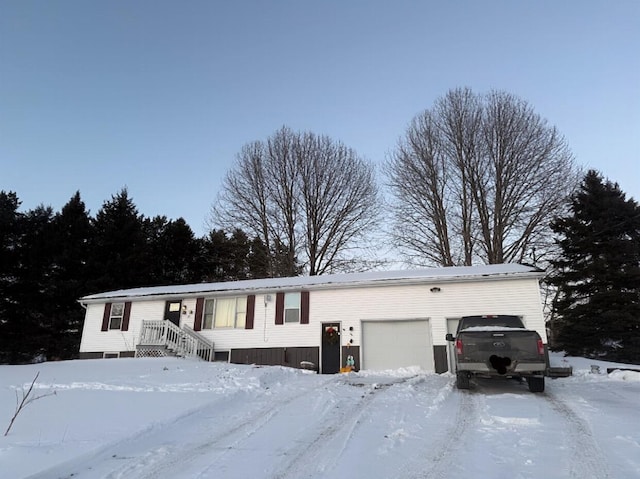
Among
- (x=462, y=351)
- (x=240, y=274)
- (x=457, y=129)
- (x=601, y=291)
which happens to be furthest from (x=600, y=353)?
(x=240, y=274)

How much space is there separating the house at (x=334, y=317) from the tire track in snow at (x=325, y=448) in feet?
27.2

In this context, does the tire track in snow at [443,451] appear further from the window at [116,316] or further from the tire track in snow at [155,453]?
the window at [116,316]

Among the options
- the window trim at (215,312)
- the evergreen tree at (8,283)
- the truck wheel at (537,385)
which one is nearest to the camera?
the truck wheel at (537,385)

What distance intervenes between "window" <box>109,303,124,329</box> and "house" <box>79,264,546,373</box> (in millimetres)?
529

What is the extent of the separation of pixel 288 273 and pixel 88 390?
59.5ft

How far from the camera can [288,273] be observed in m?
26.1

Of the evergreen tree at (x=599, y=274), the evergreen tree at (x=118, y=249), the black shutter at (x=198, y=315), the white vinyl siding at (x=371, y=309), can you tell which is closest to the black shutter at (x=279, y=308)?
the white vinyl siding at (x=371, y=309)

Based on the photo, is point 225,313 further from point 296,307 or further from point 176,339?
point 296,307

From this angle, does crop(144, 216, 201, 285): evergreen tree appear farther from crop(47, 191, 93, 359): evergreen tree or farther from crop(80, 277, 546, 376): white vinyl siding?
crop(80, 277, 546, 376): white vinyl siding

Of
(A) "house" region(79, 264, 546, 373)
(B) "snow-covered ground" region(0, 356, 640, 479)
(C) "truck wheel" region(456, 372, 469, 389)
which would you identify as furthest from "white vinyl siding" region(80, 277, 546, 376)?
(C) "truck wheel" region(456, 372, 469, 389)

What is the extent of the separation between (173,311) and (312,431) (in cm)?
1419

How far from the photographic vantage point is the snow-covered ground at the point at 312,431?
4.06 m

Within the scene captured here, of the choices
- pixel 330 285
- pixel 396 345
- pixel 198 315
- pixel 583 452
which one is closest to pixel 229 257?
pixel 198 315

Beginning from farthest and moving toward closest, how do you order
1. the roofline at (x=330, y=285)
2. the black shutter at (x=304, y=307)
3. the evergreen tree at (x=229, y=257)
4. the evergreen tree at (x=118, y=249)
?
the evergreen tree at (x=229, y=257)
the evergreen tree at (x=118, y=249)
the black shutter at (x=304, y=307)
the roofline at (x=330, y=285)
